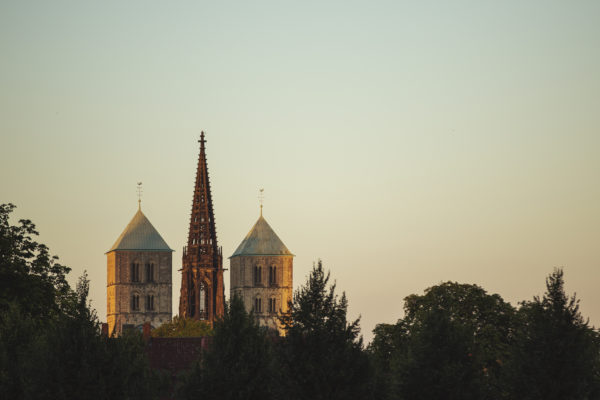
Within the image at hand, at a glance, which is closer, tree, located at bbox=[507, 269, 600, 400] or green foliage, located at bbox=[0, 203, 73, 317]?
tree, located at bbox=[507, 269, 600, 400]

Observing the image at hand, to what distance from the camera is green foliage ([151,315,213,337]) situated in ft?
540

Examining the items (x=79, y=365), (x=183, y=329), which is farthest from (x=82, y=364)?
(x=183, y=329)

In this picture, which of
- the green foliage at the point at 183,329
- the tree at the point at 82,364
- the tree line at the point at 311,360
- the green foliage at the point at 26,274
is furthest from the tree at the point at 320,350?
the green foliage at the point at 183,329

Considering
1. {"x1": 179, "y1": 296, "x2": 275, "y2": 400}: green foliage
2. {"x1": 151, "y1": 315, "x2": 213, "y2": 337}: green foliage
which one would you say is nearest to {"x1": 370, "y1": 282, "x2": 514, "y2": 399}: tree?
{"x1": 179, "y1": 296, "x2": 275, "y2": 400}: green foliage

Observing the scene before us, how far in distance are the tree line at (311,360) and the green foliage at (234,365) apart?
34mm

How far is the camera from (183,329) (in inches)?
6614

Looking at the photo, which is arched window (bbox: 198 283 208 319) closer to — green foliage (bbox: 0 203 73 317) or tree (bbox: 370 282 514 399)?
green foliage (bbox: 0 203 73 317)

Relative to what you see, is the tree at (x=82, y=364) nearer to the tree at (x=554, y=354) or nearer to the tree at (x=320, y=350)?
the tree at (x=320, y=350)

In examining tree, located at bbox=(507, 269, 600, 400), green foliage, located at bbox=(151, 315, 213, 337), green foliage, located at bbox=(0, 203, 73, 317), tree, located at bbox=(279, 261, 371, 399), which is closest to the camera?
tree, located at bbox=(279, 261, 371, 399)

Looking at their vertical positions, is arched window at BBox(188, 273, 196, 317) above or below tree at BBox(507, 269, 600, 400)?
above

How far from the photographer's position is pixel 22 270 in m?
69.8

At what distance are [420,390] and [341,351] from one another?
8448 millimetres

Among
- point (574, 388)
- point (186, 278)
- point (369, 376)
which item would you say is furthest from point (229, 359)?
point (186, 278)

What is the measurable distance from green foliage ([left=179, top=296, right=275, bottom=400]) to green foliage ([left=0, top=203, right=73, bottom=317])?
1992 cm
